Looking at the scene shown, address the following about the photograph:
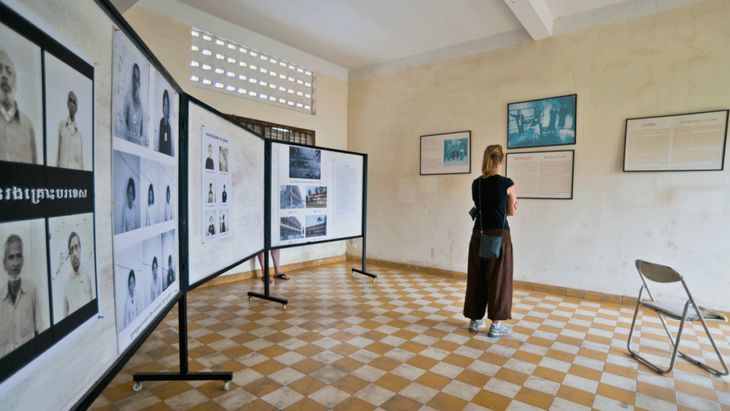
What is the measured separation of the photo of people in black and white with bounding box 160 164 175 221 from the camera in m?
1.71

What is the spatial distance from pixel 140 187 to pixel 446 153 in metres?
5.35

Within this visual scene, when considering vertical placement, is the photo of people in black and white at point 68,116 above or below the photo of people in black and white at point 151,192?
above

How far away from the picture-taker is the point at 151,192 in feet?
4.96

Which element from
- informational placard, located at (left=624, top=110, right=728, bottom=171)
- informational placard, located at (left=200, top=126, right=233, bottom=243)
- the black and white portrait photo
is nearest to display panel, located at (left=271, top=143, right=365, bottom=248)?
informational placard, located at (left=200, top=126, right=233, bottom=243)

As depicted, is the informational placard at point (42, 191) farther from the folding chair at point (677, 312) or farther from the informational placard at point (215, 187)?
the folding chair at point (677, 312)

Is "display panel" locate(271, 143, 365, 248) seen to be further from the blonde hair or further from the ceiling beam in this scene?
the ceiling beam

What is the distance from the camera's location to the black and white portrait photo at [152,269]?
1.47 metres

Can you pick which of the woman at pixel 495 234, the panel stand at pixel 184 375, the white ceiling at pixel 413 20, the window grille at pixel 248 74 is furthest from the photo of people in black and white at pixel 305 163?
the panel stand at pixel 184 375

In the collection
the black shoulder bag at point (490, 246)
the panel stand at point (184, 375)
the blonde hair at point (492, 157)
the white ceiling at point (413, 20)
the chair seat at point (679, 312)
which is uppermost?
the white ceiling at point (413, 20)

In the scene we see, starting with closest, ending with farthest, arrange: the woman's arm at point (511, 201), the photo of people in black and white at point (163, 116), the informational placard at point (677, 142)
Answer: the photo of people in black and white at point (163, 116) → the woman's arm at point (511, 201) → the informational placard at point (677, 142)

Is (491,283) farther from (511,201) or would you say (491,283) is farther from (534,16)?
(534,16)

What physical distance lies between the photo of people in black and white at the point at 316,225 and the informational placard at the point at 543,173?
2896mm

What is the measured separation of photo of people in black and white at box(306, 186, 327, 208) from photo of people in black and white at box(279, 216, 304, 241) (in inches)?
13.1

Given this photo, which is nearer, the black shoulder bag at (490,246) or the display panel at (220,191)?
the display panel at (220,191)
